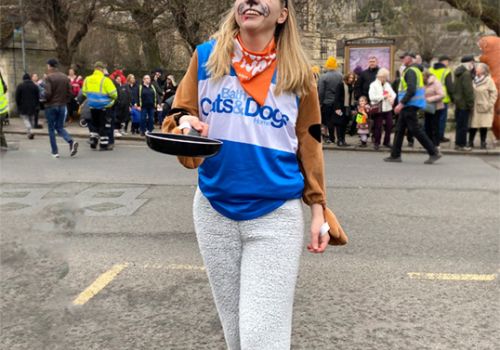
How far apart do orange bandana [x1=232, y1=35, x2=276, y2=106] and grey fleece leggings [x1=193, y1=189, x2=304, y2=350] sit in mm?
444

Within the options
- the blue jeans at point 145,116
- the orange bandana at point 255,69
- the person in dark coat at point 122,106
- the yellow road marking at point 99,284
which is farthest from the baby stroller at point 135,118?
the orange bandana at point 255,69

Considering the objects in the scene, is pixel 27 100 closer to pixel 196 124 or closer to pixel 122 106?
pixel 122 106

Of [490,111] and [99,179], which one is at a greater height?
[490,111]

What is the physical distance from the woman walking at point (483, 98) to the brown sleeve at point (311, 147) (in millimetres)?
11681

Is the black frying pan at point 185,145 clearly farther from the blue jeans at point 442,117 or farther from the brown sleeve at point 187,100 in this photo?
the blue jeans at point 442,117

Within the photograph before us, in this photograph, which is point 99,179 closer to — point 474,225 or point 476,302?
point 474,225

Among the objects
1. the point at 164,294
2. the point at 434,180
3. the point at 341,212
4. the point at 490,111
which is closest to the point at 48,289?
the point at 164,294

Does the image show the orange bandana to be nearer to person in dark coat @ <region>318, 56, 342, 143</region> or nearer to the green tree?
person in dark coat @ <region>318, 56, 342, 143</region>

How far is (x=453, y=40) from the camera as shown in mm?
44094

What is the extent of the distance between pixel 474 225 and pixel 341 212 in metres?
1.47

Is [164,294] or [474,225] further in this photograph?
[474,225]

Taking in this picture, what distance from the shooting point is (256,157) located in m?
2.11

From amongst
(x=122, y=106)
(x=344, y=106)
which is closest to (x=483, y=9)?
(x=344, y=106)

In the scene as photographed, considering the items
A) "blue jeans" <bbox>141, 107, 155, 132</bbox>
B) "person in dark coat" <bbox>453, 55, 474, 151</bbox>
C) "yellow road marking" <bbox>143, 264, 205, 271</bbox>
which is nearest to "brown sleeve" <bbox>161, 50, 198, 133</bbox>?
"yellow road marking" <bbox>143, 264, 205, 271</bbox>
